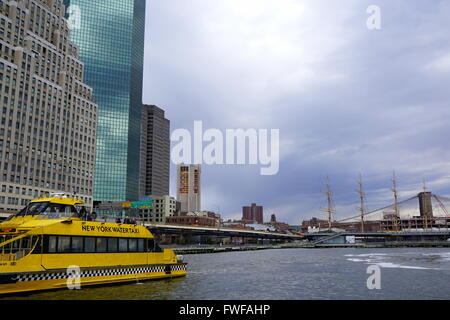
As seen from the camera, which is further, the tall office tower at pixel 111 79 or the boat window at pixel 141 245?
the tall office tower at pixel 111 79

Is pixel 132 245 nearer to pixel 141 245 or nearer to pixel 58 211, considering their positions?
pixel 141 245

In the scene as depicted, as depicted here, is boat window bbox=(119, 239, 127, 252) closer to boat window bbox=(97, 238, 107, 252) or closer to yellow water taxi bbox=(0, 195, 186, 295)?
yellow water taxi bbox=(0, 195, 186, 295)

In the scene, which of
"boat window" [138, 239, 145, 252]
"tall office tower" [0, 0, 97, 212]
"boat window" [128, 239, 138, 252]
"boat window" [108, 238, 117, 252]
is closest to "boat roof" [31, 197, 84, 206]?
"boat window" [108, 238, 117, 252]

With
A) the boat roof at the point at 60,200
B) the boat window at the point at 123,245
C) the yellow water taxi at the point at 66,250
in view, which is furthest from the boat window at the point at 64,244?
the boat window at the point at 123,245

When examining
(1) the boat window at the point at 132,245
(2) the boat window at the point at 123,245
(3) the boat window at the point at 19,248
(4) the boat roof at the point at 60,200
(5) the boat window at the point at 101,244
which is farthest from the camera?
(1) the boat window at the point at 132,245

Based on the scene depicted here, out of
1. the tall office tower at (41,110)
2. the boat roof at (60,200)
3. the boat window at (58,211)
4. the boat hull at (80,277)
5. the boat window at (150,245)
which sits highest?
the tall office tower at (41,110)

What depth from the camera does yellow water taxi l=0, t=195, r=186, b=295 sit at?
25.6m

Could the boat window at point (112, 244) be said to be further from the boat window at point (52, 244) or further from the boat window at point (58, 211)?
the boat window at point (52, 244)

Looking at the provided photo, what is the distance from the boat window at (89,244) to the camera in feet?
97.2

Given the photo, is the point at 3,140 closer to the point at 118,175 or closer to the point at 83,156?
the point at 83,156

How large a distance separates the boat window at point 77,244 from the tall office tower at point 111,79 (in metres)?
162

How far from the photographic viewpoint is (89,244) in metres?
29.9

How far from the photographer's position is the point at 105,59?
190125 millimetres

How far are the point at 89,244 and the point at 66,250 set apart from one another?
6.70 ft
